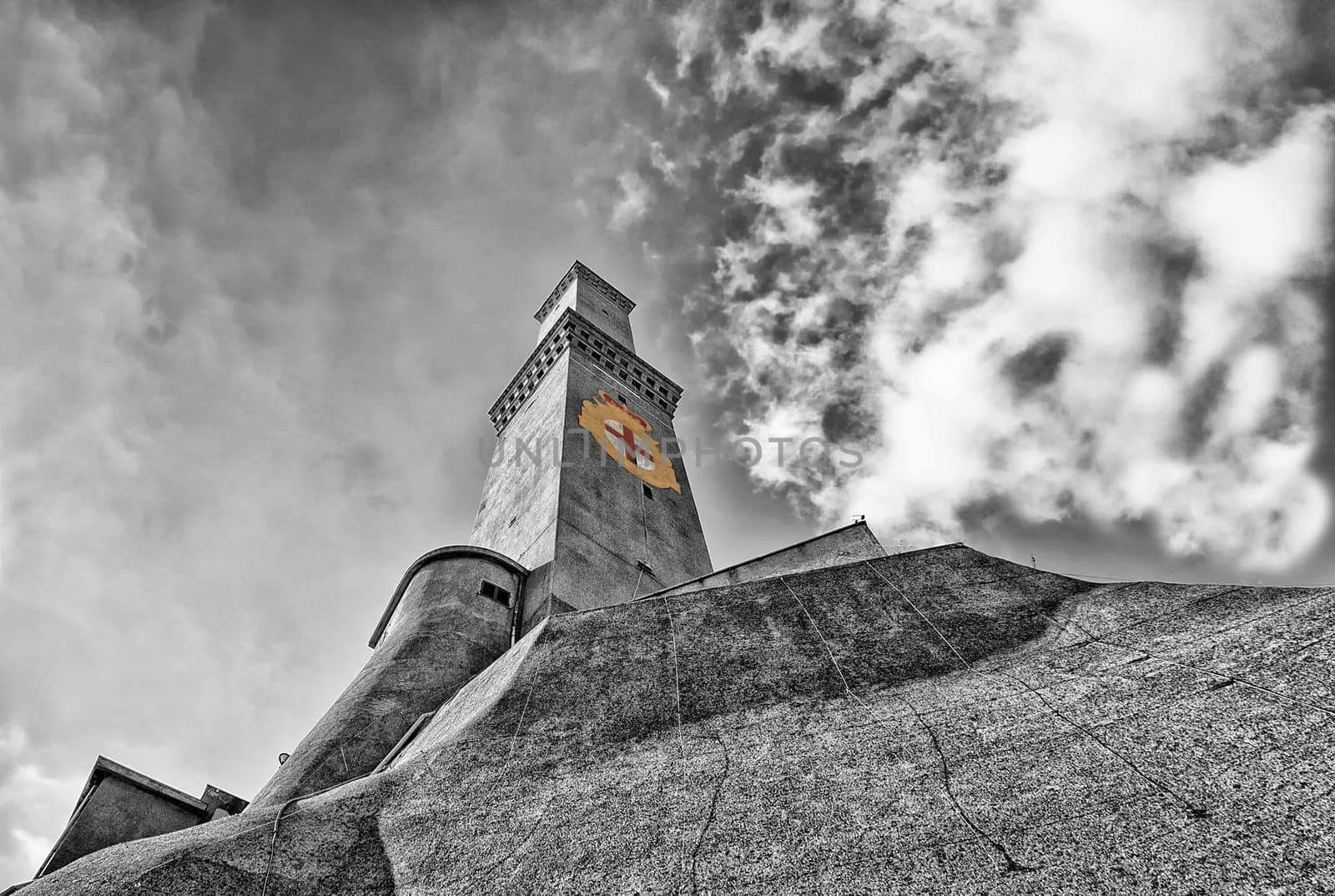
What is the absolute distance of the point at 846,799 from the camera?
521 cm

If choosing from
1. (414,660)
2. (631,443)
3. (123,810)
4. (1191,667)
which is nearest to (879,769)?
(1191,667)

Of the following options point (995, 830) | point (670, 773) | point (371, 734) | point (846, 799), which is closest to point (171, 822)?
point (371, 734)

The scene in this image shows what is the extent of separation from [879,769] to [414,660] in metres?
8.05

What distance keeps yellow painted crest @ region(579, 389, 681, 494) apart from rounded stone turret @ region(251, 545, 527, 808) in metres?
5.79

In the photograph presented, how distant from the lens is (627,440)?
2066 centimetres

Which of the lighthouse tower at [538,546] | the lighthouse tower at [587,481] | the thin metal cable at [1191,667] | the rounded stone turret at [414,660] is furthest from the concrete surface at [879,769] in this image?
the lighthouse tower at [587,481]

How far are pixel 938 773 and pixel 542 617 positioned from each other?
8592 millimetres

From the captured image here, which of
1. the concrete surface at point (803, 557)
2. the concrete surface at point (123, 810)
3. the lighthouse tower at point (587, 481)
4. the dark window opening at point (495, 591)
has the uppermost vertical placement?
the lighthouse tower at point (587, 481)

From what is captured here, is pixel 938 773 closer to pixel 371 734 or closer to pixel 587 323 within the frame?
pixel 371 734

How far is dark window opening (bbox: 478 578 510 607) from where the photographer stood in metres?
13.6

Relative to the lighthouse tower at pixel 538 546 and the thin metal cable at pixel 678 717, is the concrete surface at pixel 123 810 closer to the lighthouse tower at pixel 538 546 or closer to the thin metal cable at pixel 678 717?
the lighthouse tower at pixel 538 546

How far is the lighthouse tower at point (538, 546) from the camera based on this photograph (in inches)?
408

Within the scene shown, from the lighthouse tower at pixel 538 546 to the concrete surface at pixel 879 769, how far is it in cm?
319

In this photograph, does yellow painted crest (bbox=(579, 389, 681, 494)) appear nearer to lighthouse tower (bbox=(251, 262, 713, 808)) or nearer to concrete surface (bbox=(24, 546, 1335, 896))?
lighthouse tower (bbox=(251, 262, 713, 808))
